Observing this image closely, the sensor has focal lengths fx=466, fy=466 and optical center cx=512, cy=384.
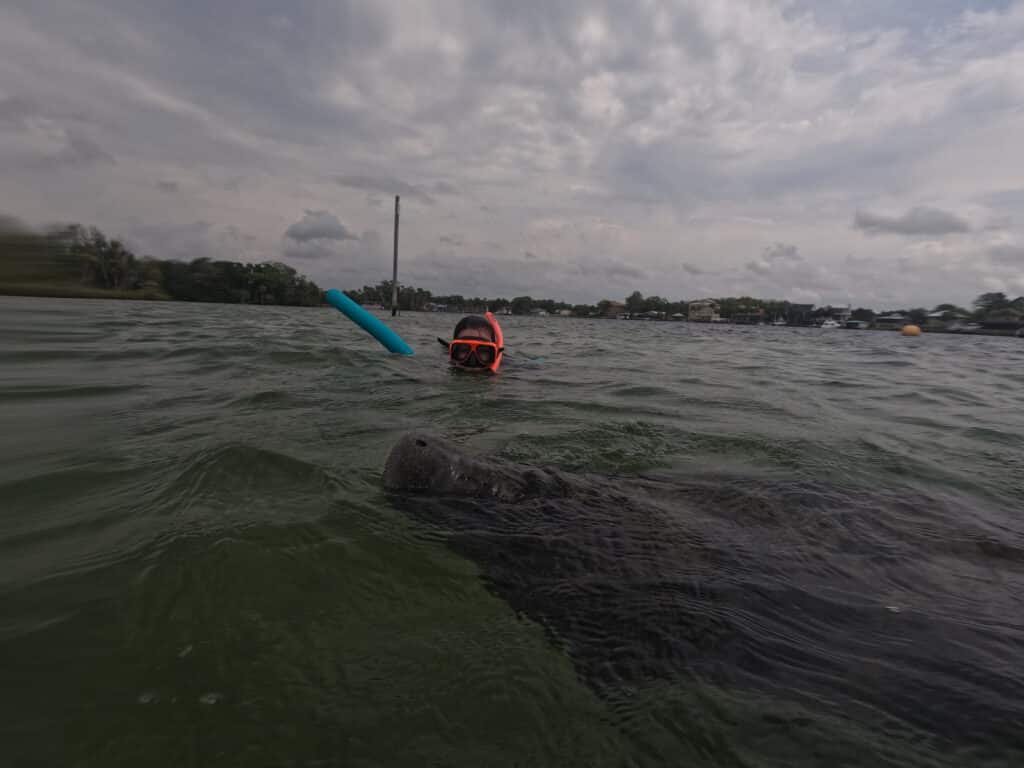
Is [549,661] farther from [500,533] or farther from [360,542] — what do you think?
[360,542]

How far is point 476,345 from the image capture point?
974 centimetres

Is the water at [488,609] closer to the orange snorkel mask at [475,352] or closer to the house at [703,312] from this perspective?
the orange snorkel mask at [475,352]

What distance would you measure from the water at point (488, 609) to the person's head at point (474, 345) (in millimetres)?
5415

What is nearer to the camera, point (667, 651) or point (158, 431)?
point (667, 651)

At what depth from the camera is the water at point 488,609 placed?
1398mm

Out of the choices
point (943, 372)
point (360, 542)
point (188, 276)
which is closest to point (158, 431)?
point (360, 542)

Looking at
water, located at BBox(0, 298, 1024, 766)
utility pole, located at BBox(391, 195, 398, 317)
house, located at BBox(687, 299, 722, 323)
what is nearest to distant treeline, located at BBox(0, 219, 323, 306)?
water, located at BBox(0, 298, 1024, 766)

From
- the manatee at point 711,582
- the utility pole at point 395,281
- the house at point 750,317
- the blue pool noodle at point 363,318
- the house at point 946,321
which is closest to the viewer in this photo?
the manatee at point 711,582

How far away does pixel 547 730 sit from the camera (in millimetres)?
1448

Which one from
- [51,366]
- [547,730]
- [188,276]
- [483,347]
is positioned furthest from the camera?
[188,276]

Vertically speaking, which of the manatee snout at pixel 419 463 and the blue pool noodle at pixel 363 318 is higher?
the blue pool noodle at pixel 363 318

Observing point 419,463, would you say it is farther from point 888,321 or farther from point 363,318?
point 888,321

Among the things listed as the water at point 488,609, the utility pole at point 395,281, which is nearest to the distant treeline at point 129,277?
the water at point 488,609

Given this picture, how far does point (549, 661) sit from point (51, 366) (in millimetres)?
8739
